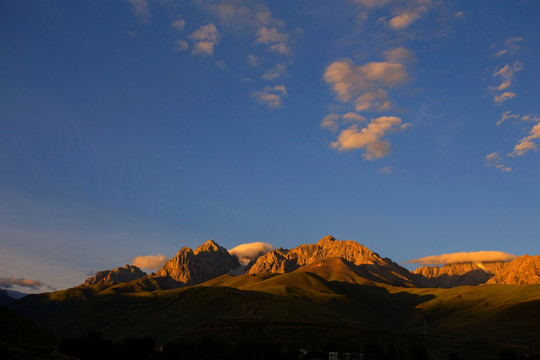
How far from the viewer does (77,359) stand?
19412 cm

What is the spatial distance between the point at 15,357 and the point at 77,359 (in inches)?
2864

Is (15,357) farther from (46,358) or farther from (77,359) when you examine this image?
(77,359)

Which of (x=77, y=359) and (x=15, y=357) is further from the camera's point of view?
(x=77, y=359)

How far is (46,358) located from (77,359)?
121 ft

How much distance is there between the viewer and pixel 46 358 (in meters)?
160

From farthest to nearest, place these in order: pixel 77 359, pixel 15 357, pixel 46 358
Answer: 1. pixel 77 359
2. pixel 46 358
3. pixel 15 357

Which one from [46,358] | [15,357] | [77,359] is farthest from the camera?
[77,359]

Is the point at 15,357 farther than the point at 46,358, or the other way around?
the point at 46,358

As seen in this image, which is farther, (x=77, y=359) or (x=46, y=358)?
(x=77, y=359)

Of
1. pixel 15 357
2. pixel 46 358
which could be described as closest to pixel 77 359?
pixel 46 358

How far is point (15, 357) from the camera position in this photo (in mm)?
126938

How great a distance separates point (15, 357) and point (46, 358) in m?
35.8
